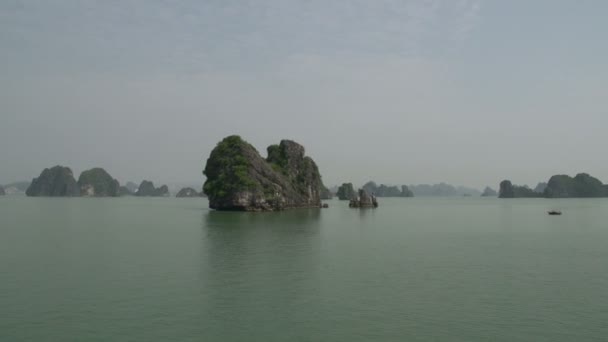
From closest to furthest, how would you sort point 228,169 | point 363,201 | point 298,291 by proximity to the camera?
1. point 298,291
2. point 228,169
3. point 363,201

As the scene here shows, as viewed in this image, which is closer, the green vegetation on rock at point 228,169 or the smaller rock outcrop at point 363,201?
the green vegetation on rock at point 228,169

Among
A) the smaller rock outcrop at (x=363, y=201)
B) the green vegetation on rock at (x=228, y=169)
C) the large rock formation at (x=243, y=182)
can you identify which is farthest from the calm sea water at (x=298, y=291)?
the smaller rock outcrop at (x=363, y=201)

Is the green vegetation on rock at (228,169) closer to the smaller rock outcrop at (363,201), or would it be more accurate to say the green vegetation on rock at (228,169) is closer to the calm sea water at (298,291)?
the smaller rock outcrop at (363,201)

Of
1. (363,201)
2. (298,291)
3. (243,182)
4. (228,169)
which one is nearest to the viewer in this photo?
(298,291)

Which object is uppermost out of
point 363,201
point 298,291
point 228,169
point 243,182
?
point 228,169

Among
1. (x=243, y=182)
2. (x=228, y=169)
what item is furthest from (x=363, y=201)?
(x=228, y=169)

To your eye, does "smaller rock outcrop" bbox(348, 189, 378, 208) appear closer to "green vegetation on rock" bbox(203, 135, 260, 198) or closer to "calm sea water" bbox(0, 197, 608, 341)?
"green vegetation on rock" bbox(203, 135, 260, 198)

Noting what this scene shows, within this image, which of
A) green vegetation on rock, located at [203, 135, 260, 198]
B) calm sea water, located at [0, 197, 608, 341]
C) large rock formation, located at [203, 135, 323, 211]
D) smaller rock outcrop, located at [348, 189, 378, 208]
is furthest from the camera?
smaller rock outcrop, located at [348, 189, 378, 208]

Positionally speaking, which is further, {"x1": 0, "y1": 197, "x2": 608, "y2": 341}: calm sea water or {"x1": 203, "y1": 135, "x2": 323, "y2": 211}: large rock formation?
{"x1": 203, "y1": 135, "x2": 323, "y2": 211}: large rock formation

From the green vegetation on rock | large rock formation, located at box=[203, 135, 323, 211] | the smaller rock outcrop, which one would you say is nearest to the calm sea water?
the green vegetation on rock

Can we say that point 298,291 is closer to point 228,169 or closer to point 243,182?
point 243,182

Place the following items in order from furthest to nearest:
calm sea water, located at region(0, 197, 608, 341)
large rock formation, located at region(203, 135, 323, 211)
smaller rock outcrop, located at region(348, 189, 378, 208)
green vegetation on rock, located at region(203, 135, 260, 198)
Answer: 1. smaller rock outcrop, located at region(348, 189, 378, 208)
2. large rock formation, located at region(203, 135, 323, 211)
3. green vegetation on rock, located at region(203, 135, 260, 198)
4. calm sea water, located at region(0, 197, 608, 341)

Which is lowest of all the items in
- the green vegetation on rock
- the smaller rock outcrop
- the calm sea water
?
the calm sea water

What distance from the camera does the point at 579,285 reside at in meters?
30.8
